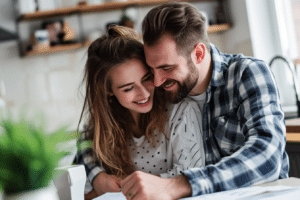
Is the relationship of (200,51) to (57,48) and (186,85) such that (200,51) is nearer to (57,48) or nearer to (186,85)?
(186,85)

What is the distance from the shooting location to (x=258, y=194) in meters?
0.69

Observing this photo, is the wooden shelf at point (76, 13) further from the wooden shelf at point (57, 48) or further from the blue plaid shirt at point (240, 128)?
the blue plaid shirt at point (240, 128)

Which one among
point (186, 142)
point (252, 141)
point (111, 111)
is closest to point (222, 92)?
point (186, 142)

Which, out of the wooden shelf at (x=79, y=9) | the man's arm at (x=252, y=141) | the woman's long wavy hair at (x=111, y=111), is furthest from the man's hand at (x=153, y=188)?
the wooden shelf at (x=79, y=9)

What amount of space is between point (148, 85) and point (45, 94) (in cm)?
189

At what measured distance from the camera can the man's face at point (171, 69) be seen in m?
1.16

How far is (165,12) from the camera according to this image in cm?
116

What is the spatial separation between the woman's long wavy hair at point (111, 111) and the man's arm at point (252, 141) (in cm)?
29

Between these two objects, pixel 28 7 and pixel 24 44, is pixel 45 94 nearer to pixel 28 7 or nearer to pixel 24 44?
pixel 24 44

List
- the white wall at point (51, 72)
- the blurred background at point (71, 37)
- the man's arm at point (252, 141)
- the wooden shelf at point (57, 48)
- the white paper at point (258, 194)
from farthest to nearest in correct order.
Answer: the white wall at point (51, 72) → the wooden shelf at point (57, 48) → the blurred background at point (71, 37) → the man's arm at point (252, 141) → the white paper at point (258, 194)

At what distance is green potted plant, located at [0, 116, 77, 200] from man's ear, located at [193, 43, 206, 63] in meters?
0.79

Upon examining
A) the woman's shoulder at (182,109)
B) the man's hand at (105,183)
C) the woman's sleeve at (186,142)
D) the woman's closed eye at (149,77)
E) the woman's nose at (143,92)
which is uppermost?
the woman's closed eye at (149,77)

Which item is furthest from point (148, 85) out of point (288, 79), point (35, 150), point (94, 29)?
point (94, 29)

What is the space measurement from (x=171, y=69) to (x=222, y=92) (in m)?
0.20
